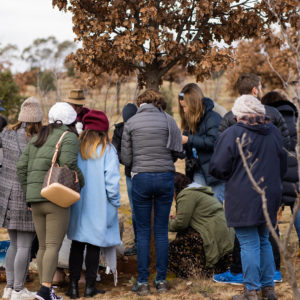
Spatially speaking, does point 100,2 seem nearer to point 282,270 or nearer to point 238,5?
point 238,5

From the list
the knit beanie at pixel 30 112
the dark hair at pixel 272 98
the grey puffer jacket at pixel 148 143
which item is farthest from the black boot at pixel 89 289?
the dark hair at pixel 272 98

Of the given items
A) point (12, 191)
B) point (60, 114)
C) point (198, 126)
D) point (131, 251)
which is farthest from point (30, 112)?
point (131, 251)

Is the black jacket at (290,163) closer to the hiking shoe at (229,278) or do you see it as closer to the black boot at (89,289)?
the hiking shoe at (229,278)

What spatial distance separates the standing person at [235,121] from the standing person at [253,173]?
41 centimetres

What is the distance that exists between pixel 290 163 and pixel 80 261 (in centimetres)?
221

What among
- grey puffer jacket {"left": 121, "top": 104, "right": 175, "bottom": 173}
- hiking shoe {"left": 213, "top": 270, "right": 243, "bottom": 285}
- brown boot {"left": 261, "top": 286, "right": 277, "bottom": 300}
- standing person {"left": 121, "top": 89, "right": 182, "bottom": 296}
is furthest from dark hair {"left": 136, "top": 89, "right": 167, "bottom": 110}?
brown boot {"left": 261, "top": 286, "right": 277, "bottom": 300}

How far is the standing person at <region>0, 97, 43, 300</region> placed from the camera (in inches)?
171

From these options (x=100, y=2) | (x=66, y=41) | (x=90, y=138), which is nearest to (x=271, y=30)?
(x=100, y=2)

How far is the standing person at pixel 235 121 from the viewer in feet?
14.5

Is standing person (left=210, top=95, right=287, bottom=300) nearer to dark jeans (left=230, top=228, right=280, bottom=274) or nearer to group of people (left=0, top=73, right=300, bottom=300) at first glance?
group of people (left=0, top=73, right=300, bottom=300)

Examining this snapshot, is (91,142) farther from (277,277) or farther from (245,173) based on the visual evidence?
(277,277)

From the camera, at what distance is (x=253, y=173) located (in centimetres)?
374

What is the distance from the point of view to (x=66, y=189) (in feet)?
13.2

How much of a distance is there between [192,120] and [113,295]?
190 cm
